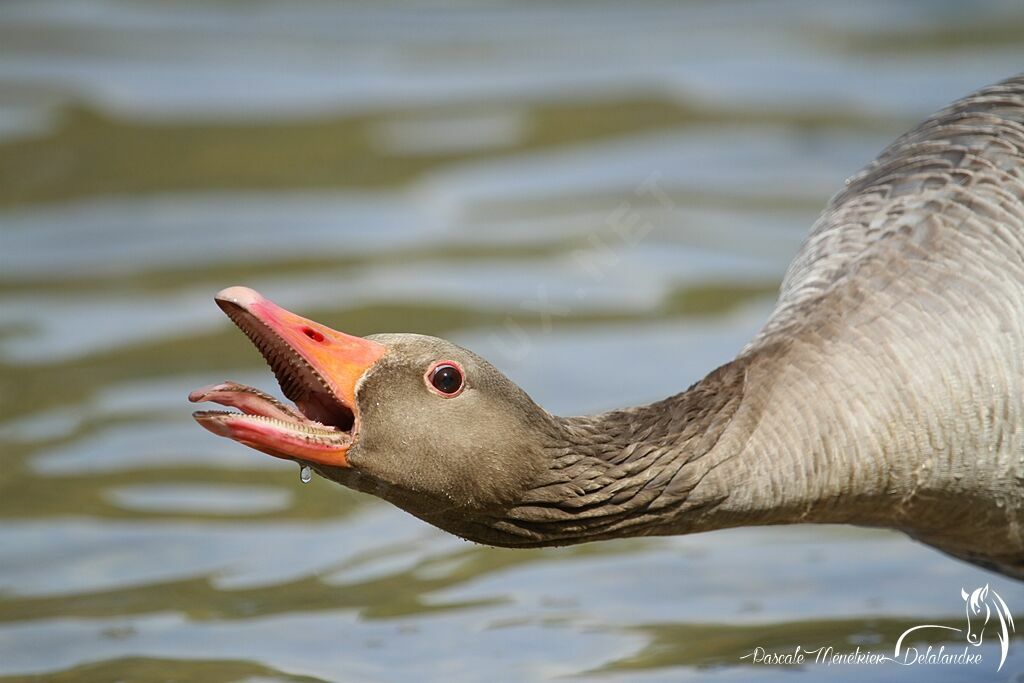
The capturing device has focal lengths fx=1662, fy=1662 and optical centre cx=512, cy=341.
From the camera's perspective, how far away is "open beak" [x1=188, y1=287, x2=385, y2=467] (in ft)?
19.1

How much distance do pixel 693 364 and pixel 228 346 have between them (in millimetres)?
3399

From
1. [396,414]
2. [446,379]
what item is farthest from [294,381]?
[446,379]

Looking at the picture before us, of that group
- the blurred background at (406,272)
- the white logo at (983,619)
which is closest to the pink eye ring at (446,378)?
the blurred background at (406,272)

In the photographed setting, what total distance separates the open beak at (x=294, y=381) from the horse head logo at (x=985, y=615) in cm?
354

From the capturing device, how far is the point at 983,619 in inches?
324

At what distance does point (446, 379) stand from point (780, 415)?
1.44 metres

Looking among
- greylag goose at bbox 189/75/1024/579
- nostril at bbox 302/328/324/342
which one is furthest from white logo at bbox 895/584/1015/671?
nostril at bbox 302/328/324/342

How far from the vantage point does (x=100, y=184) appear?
15.3m

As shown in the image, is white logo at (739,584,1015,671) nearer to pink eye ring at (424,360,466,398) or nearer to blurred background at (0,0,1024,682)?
blurred background at (0,0,1024,682)

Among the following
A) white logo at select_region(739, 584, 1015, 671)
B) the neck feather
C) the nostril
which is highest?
the nostril

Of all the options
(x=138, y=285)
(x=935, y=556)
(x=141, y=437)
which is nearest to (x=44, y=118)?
(x=138, y=285)

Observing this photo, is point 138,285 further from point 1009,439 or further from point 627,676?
point 1009,439

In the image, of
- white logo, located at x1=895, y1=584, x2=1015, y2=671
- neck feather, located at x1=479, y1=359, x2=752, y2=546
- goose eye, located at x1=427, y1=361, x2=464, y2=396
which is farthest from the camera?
white logo, located at x1=895, y1=584, x2=1015, y2=671

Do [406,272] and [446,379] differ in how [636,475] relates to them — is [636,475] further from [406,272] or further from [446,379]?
[406,272]
